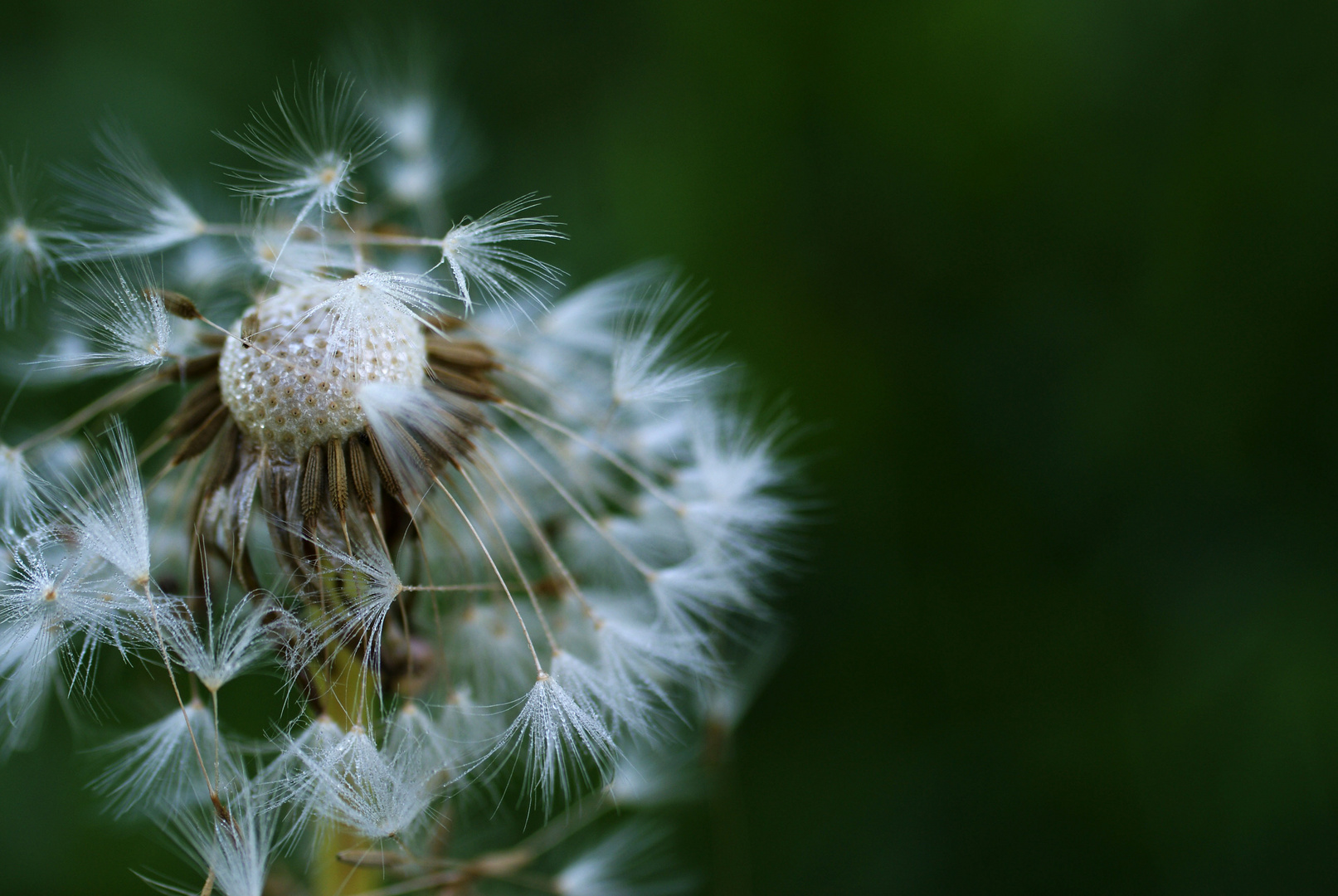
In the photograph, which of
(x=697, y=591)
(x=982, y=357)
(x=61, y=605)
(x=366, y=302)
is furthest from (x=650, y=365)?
(x=982, y=357)

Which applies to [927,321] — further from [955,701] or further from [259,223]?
[259,223]

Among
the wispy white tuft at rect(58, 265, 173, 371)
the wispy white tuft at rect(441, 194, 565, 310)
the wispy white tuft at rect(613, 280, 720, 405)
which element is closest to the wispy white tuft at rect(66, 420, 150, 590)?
the wispy white tuft at rect(58, 265, 173, 371)

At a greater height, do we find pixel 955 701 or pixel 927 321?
pixel 927 321

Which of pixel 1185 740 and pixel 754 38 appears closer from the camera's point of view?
pixel 1185 740

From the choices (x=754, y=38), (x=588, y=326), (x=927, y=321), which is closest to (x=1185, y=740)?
(x=927, y=321)

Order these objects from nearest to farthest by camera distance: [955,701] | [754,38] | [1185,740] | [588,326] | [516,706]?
1. [516,706]
2. [588,326]
3. [1185,740]
4. [955,701]
5. [754,38]

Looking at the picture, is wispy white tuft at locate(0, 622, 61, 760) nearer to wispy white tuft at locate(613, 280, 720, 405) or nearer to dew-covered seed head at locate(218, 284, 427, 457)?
dew-covered seed head at locate(218, 284, 427, 457)
